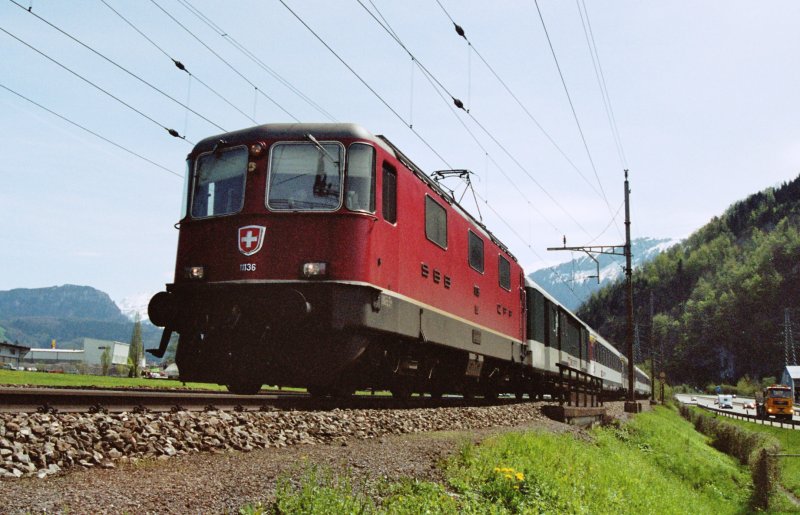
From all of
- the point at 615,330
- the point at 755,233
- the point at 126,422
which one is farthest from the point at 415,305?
the point at 755,233

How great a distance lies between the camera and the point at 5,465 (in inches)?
196

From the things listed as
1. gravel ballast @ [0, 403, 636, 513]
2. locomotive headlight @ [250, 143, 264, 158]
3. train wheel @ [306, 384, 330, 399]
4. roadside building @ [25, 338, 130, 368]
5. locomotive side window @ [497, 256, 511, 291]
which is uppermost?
locomotive headlight @ [250, 143, 264, 158]

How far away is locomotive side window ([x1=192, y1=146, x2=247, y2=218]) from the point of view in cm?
1122

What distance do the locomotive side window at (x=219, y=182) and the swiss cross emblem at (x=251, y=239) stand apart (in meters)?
0.46

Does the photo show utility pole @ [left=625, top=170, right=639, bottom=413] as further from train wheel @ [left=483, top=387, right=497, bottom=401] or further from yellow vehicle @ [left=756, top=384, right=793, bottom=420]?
yellow vehicle @ [left=756, top=384, right=793, bottom=420]

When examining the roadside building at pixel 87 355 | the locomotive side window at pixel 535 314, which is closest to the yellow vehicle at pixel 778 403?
the locomotive side window at pixel 535 314

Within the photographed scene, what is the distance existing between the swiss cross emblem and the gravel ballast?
9.79 feet

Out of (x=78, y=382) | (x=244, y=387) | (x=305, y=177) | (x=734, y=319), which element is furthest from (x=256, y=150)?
(x=734, y=319)

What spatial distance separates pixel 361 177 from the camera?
10.9 m

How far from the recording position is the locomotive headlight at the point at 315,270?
33.7 feet

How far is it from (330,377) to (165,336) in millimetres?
2750

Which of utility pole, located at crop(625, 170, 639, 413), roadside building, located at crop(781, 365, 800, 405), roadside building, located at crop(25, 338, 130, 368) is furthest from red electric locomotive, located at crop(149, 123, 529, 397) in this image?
roadside building, located at crop(781, 365, 800, 405)

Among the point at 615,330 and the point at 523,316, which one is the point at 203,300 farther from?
the point at 615,330

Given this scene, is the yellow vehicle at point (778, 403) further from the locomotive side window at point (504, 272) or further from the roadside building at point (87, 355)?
the roadside building at point (87, 355)
